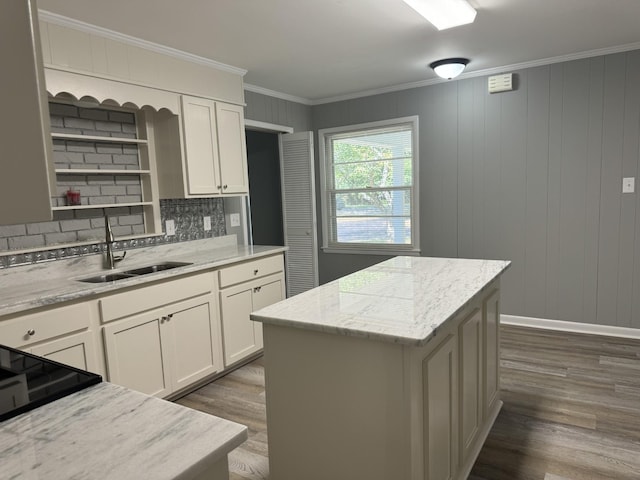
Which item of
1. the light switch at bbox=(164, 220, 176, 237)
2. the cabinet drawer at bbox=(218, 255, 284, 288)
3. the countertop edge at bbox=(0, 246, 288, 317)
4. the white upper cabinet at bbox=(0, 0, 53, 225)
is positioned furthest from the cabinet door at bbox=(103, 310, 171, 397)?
the white upper cabinet at bbox=(0, 0, 53, 225)

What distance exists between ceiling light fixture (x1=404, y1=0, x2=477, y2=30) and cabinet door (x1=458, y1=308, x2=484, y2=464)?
174cm

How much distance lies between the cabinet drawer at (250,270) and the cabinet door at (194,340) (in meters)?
0.20

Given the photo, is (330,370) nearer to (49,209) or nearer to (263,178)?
(49,209)

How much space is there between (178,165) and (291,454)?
2309 mm

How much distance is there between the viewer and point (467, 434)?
2.11 meters

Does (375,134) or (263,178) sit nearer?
(375,134)

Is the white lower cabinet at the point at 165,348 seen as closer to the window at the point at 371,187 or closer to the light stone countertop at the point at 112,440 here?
the light stone countertop at the point at 112,440

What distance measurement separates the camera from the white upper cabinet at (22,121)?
585 millimetres

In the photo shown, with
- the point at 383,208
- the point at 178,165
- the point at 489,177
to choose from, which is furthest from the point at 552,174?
the point at 178,165

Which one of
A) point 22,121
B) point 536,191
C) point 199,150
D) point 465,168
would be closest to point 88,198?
point 199,150

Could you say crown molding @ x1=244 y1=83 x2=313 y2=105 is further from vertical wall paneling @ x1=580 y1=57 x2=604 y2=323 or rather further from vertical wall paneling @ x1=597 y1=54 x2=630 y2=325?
vertical wall paneling @ x1=597 y1=54 x2=630 y2=325

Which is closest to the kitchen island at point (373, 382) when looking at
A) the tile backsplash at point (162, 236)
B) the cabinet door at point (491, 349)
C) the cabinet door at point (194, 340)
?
the cabinet door at point (491, 349)

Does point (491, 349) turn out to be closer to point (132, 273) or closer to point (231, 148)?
point (132, 273)

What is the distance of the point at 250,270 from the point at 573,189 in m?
2.93
